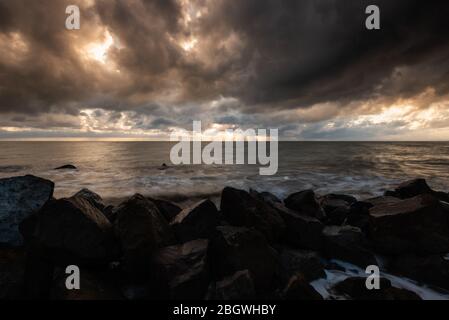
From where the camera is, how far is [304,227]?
5586 mm

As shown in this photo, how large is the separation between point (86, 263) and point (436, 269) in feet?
21.8

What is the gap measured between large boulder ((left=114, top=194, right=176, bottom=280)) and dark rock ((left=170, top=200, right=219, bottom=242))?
0.19m


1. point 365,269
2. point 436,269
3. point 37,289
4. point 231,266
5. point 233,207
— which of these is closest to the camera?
point 37,289

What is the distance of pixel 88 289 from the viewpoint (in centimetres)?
346

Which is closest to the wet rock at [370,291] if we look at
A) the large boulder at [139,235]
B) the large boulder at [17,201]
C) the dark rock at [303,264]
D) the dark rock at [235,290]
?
the dark rock at [303,264]

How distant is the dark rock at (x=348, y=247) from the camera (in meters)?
5.30

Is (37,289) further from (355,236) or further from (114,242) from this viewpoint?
(355,236)

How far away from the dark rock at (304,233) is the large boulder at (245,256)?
1.51 metres

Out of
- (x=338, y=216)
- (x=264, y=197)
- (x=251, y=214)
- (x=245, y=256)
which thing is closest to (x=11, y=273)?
(x=245, y=256)

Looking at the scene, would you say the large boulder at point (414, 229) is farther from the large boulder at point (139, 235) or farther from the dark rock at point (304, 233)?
the large boulder at point (139, 235)

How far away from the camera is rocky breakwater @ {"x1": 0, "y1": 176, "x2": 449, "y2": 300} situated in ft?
12.0

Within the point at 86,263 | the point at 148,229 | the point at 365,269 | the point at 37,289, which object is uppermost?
the point at 148,229
